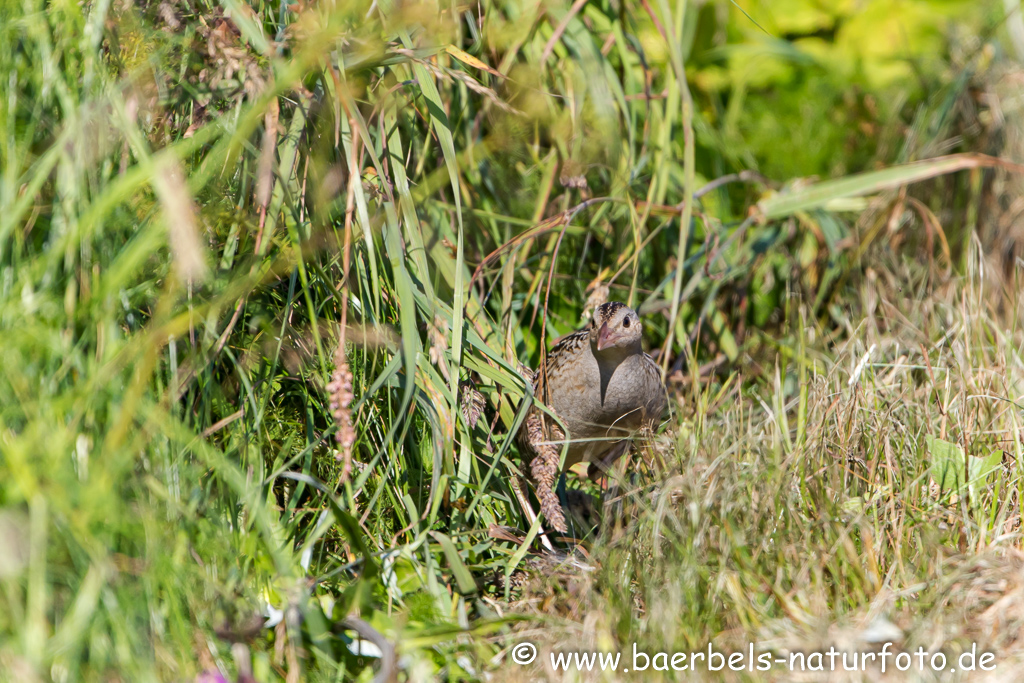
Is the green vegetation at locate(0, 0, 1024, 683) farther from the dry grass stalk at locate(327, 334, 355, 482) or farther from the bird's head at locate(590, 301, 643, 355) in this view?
the bird's head at locate(590, 301, 643, 355)

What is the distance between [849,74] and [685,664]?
399 cm

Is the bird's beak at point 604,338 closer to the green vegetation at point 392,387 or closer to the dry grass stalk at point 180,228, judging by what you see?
the green vegetation at point 392,387

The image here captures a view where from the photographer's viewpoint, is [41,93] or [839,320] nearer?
[41,93]

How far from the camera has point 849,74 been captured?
199 inches

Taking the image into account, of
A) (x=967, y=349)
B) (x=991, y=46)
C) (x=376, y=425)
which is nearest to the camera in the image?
(x=376, y=425)

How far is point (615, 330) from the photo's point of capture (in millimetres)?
3010

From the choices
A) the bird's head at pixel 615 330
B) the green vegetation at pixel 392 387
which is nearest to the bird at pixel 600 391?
the bird's head at pixel 615 330

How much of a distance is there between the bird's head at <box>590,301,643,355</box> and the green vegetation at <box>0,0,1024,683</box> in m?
0.24

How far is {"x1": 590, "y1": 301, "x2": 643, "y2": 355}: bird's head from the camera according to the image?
299 centimetres

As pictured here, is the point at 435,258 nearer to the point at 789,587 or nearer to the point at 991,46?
the point at 789,587

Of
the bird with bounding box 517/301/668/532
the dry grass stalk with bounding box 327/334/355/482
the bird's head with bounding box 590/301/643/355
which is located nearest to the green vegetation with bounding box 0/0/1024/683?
the dry grass stalk with bounding box 327/334/355/482

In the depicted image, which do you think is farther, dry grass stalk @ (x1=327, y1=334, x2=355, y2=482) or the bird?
the bird

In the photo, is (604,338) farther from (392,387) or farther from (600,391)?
(392,387)

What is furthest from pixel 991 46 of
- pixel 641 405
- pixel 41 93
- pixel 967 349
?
pixel 41 93
